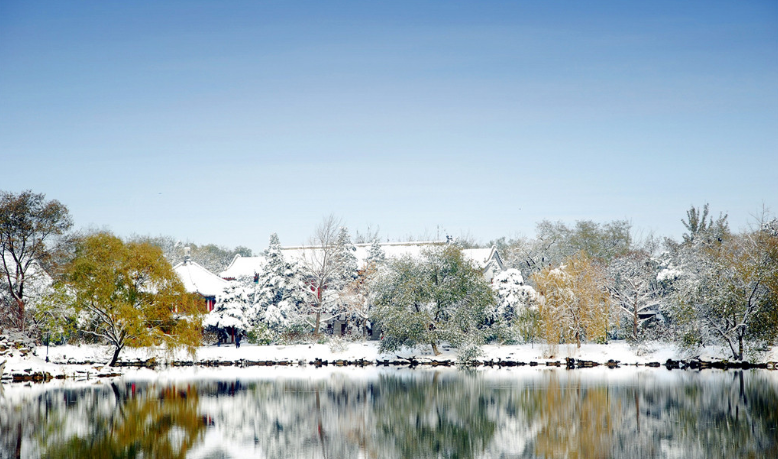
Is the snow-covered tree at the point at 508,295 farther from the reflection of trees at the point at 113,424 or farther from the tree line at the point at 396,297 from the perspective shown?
the reflection of trees at the point at 113,424

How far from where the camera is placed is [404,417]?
840 inches

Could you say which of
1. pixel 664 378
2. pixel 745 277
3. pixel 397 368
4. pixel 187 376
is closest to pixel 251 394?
pixel 187 376

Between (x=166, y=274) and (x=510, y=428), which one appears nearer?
(x=510, y=428)

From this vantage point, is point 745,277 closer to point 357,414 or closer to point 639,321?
point 639,321

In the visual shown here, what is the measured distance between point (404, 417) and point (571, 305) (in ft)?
72.3

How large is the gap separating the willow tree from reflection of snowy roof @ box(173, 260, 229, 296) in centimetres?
1344

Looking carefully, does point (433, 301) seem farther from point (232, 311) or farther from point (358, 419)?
point (358, 419)

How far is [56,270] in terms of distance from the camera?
4400 centimetres

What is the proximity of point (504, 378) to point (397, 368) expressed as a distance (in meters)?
9.46

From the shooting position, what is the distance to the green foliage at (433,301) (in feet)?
137

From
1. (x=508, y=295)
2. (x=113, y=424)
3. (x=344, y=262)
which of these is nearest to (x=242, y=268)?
(x=344, y=262)

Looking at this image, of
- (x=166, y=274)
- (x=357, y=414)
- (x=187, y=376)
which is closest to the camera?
(x=357, y=414)

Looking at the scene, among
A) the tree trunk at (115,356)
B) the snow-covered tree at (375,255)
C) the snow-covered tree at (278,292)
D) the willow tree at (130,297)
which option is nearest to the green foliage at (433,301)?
the snow-covered tree at (278,292)

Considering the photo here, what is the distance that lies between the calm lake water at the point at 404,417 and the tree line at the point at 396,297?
5.70m
